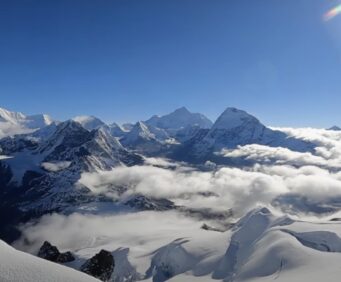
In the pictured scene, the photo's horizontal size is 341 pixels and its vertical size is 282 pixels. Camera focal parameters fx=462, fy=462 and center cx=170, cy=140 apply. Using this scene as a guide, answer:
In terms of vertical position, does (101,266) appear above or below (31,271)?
below

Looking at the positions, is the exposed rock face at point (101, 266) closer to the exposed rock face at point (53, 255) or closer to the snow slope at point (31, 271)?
the exposed rock face at point (53, 255)

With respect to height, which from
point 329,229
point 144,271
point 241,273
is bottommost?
point 144,271

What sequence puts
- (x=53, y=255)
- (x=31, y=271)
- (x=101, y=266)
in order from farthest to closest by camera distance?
1. (x=53, y=255)
2. (x=101, y=266)
3. (x=31, y=271)

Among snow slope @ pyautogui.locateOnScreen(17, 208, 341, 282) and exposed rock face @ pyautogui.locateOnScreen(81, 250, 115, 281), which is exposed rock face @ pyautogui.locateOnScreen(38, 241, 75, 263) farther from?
exposed rock face @ pyautogui.locateOnScreen(81, 250, 115, 281)

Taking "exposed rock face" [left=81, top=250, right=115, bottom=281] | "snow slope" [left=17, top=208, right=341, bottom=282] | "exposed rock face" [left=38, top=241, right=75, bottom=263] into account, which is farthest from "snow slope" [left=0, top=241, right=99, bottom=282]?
"exposed rock face" [left=38, top=241, right=75, bottom=263]

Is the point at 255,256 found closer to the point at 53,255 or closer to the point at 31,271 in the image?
the point at 31,271

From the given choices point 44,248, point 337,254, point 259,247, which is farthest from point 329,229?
point 44,248

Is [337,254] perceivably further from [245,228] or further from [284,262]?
[245,228]

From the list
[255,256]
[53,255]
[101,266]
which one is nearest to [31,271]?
[255,256]
